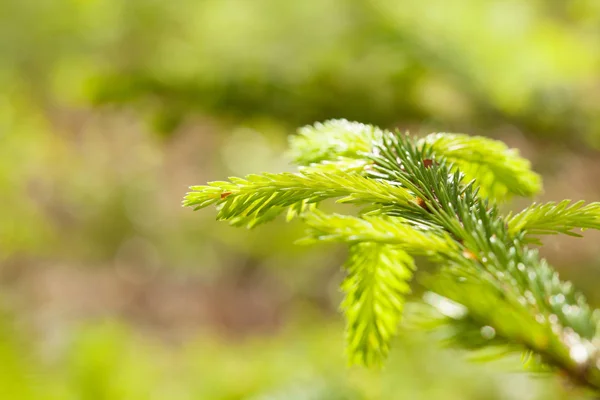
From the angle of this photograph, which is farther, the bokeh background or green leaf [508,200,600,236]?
the bokeh background

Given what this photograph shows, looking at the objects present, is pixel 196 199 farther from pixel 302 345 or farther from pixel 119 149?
pixel 119 149

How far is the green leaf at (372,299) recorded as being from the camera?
1.54 ft

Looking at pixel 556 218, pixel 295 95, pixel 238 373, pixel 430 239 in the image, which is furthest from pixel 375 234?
pixel 238 373

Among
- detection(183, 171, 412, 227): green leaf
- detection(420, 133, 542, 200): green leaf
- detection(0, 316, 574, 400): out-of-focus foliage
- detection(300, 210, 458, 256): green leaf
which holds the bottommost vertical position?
detection(0, 316, 574, 400): out-of-focus foliage

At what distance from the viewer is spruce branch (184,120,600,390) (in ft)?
1.19

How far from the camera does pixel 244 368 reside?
54.9 inches

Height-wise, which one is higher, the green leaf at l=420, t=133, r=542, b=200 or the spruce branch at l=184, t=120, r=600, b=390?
the green leaf at l=420, t=133, r=542, b=200

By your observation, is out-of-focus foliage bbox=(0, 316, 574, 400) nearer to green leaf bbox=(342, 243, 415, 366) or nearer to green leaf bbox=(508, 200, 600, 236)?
green leaf bbox=(342, 243, 415, 366)

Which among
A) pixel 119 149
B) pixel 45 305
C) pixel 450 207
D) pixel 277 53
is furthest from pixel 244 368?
pixel 45 305

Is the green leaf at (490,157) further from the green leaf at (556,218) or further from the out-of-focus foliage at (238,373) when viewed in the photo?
the out-of-focus foliage at (238,373)

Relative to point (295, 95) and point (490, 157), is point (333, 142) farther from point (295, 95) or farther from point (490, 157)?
point (295, 95)

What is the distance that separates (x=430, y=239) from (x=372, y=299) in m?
0.12

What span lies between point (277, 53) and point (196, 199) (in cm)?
87

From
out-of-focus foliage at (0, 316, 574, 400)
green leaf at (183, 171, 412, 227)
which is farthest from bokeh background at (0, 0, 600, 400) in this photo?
green leaf at (183, 171, 412, 227)
